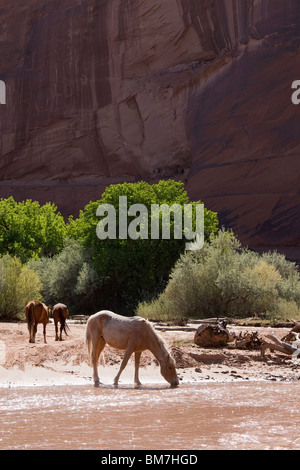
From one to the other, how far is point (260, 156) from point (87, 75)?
24.7m

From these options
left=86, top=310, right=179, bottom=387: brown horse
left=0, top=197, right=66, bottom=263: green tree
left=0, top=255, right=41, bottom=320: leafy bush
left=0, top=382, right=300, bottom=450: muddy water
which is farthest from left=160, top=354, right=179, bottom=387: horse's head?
left=0, top=197, right=66, bottom=263: green tree

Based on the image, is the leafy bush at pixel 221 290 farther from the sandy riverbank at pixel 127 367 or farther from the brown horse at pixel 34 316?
the sandy riverbank at pixel 127 367

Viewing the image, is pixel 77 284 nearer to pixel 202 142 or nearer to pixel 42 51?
pixel 202 142

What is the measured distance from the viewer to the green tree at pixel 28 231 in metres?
40.3

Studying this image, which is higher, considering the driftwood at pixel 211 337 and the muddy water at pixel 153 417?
the driftwood at pixel 211 337

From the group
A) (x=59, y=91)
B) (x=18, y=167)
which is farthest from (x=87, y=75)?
(x=18, y=167)

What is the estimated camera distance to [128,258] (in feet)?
111

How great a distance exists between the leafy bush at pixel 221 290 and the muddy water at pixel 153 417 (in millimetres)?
13964

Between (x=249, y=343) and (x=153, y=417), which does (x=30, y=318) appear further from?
(x=153, y=417)

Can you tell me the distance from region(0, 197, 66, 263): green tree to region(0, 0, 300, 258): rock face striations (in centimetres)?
1463

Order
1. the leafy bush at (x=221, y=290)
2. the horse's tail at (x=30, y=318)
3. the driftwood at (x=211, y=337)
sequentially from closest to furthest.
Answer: the driftwood at (x=211, y=337)
the horse's tail at (x=30, y=318)
the leafy bush at (x=221, y=290)

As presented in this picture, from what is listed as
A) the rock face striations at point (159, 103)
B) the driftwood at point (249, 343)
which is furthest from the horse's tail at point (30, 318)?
the rock face striations at point (159, 103)

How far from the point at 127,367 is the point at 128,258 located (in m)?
21.0
